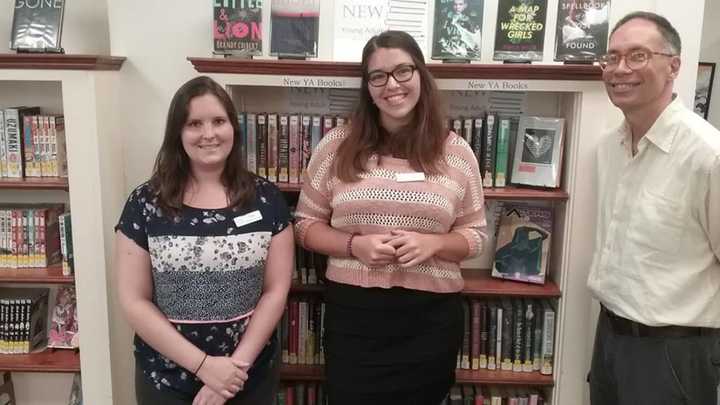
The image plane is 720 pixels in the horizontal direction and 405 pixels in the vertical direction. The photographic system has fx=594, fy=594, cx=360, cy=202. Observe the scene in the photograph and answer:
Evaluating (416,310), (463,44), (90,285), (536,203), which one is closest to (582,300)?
(536,203)

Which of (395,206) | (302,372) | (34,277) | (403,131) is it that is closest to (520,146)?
(403,131)

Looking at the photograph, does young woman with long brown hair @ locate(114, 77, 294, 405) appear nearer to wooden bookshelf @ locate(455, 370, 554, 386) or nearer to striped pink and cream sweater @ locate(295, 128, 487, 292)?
striped pink and cream sweater @ locate(295, 128, 487, 292)

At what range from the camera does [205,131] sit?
5.45ft

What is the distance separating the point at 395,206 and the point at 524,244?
0.79 meters

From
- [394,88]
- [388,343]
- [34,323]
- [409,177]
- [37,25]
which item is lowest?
[34,323]

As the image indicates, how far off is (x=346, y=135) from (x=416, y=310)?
602 mm

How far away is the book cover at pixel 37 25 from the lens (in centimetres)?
213

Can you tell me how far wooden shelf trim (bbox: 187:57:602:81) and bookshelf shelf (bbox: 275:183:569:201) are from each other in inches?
16.4

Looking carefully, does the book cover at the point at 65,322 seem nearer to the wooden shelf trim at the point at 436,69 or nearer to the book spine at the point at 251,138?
the book spine at the point at 251,138

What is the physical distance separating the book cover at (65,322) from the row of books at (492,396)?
1542mm

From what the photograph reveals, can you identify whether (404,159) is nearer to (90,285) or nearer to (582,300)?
(582,300)

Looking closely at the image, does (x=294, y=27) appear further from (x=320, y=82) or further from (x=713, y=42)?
(x=713, y=42)

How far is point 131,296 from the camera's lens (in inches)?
67.0

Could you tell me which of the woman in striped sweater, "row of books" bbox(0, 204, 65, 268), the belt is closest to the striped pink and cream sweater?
the woman in striped sweater
